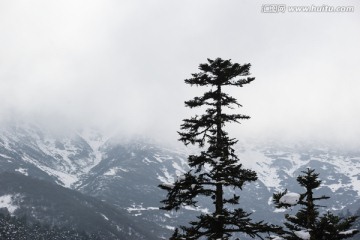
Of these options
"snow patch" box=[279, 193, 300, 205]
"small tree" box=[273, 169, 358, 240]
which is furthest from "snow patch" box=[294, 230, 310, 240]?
"snow patch" box=[279, 193, 300, 205]

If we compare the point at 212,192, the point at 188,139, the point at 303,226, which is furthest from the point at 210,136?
the point at 303,226

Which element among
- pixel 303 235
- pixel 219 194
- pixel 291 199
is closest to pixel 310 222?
pixel 303 235

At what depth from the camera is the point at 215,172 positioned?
20.3 meters

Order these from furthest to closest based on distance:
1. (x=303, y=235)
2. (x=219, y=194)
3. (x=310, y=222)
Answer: (x=219, y=194)
(x=310, y=222)
(x=303, y=235)

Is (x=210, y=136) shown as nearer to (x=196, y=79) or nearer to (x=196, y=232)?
(x=196, y=79)

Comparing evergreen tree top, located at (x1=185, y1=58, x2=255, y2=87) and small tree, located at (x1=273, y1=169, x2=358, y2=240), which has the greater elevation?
evergreen tree top, located at (x1=185, y1=58, x2=255, y2=87)

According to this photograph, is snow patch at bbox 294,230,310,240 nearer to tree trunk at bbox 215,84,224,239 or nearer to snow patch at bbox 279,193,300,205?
snow patch at bbox 279,193,300,205

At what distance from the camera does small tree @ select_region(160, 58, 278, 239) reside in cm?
1933

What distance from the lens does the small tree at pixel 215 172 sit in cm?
1933

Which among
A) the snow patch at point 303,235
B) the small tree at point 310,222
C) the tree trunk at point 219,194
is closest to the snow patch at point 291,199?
the small tree at point 310,222

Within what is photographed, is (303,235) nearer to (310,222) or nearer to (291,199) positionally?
(291,199)

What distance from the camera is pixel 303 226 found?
2022 centimetres

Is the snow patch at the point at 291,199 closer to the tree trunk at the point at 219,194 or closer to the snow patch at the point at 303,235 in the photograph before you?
the snow patch at the point at 303,235

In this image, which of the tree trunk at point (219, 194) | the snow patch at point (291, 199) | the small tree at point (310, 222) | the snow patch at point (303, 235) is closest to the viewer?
the snow patch at point (291, 199)
